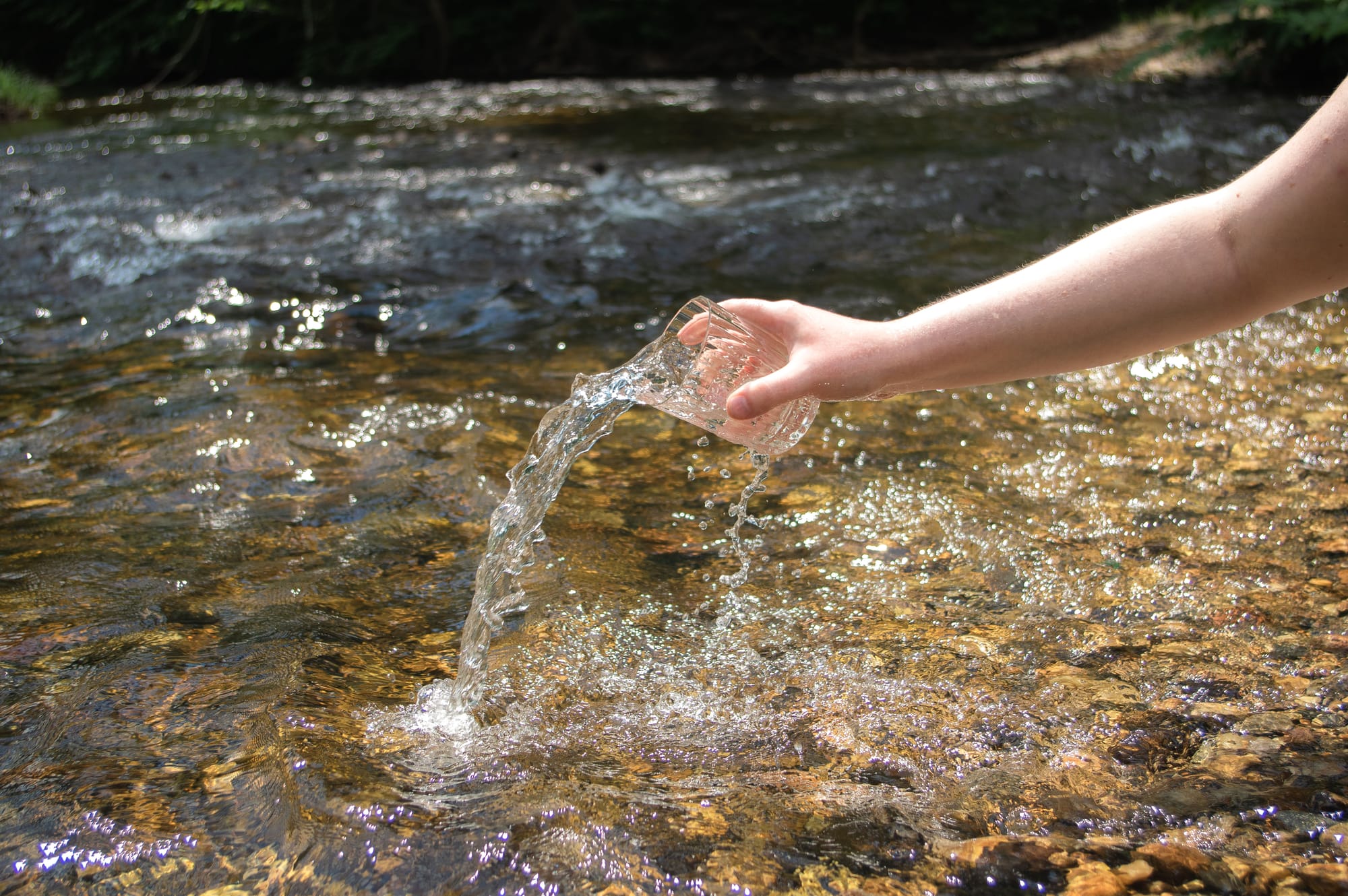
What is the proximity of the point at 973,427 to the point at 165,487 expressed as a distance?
7.98 feet

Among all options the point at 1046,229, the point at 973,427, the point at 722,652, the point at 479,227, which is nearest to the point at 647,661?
the point at 722,652

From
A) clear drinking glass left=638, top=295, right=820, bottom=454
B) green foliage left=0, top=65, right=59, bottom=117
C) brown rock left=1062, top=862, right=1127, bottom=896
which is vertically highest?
clear drinking glass left=638, top=295, right=820, bottom=454

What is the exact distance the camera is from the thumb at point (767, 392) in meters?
1.55

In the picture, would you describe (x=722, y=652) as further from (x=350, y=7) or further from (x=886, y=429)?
(x=350, y=7)

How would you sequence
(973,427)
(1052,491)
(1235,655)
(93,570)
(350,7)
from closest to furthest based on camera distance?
(1235,655) < (93,570) < (1052,491) < (973,427) < (350,7)

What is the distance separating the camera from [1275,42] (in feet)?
27.2

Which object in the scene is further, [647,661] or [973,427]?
[973,427]

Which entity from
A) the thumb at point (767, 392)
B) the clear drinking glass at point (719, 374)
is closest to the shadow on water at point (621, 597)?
the clear drinking glass at point (719, 374)

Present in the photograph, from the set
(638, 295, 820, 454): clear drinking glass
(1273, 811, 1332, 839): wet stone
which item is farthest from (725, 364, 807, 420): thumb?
(1273, 811, 1332, 839): wet stone

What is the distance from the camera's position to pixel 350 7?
1391 centimetres

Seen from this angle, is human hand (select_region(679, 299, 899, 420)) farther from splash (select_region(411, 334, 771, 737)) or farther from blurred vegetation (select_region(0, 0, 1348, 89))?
blurred vegetation (select_region(0, 0, 1348, 89))

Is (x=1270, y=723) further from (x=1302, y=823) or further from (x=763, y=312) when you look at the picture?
(x=763, y=312)

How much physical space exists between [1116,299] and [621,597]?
4.11ft

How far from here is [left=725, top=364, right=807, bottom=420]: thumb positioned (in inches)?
60.9
